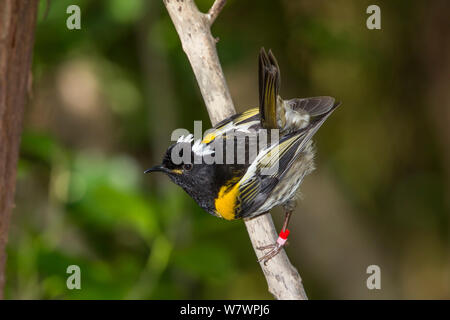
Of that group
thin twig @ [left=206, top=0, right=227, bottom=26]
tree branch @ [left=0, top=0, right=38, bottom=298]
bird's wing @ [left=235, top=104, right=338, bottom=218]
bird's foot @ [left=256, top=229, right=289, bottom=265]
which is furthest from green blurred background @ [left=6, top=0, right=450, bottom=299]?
thin twig @ [left=206, top=0, right=227, bottom=26]

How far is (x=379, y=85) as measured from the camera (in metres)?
5.70

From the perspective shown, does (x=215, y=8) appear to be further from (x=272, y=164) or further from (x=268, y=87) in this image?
(x=272, y=164)

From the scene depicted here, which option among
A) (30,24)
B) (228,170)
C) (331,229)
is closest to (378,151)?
(331,229)

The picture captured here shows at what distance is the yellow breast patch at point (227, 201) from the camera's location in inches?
112

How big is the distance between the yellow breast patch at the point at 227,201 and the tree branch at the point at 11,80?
0.94 metres

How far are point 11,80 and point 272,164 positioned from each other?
51.1 inches

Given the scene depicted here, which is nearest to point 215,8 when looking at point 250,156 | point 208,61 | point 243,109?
point 208,61

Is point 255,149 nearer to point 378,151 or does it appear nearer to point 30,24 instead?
point 30,24

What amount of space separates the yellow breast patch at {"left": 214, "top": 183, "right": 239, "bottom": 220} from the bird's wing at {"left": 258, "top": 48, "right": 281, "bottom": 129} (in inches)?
14.1

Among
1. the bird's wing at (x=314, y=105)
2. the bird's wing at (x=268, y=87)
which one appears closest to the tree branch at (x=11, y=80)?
the bird's wing at (x=268, y=87)

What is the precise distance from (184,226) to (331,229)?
1.94 m

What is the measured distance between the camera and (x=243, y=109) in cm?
507

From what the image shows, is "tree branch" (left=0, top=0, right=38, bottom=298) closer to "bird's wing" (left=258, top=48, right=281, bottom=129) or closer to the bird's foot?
"bird's wing" (left=258, top=48, right=281, bottom=129)

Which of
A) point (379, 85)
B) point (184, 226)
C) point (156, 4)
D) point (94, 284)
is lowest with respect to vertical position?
point (94, 284)
